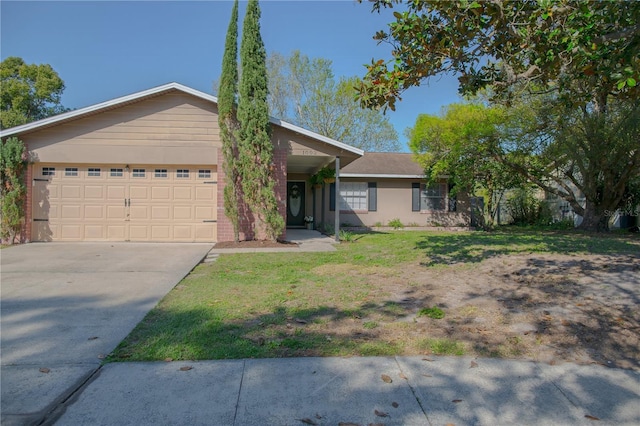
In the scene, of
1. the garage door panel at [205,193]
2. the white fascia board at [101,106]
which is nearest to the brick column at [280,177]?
the garage door panel at [205,193]

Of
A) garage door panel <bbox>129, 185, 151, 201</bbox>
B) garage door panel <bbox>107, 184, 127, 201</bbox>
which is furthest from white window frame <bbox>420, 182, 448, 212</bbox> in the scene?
garage door panel <bbox>107, 184, 127, 201</bbox>

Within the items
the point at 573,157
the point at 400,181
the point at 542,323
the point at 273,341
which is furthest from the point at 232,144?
the point at 573,157

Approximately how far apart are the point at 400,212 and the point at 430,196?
5.52 ft

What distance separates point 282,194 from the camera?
12070 mm

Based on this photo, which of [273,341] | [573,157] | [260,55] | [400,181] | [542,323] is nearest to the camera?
[273,341]

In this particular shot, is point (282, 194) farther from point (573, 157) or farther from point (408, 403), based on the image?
point (573, 157)

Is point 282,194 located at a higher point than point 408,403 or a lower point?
higher

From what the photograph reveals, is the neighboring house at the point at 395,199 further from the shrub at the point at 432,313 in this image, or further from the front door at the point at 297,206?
the shrub at the point at 432,313

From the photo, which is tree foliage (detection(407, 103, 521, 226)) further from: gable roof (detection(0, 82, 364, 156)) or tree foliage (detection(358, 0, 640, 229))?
tree foliage (detection(358, 0, 640, 229))

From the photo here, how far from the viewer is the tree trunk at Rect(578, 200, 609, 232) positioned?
1658cm

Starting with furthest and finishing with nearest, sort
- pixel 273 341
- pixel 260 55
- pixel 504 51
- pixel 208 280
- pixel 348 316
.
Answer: pixel 260 55
pixel 208 280
pixel 504 51
pixel 348 316
pixel 273 341

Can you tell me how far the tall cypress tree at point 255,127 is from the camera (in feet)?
36.0

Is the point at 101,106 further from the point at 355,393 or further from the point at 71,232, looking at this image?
the point at 355,393

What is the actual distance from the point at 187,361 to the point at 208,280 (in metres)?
3.42
